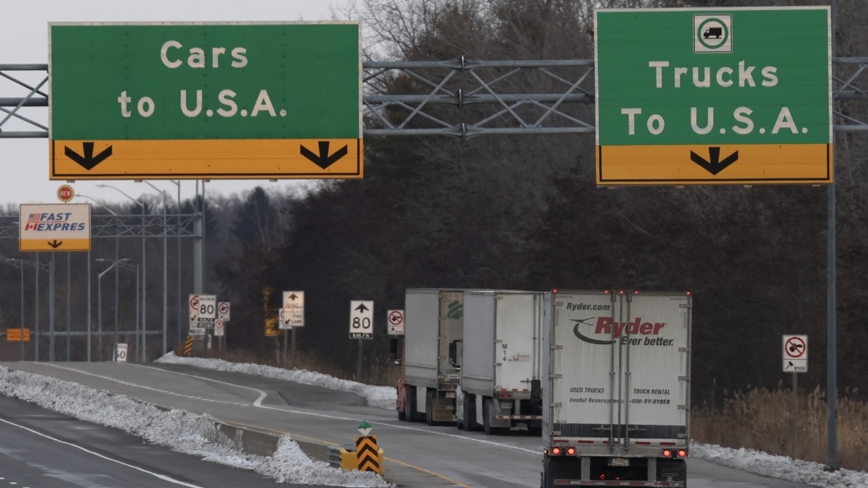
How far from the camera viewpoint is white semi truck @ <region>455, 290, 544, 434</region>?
3191 cm

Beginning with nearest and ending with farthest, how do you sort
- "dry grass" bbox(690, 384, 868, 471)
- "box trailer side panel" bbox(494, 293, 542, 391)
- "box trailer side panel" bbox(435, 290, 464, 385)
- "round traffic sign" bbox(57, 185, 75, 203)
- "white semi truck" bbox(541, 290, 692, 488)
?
"white semi truck" bbox(541, 290, 692, 488) → "dry grass" bbox(690, 384, 868, 471) → "box trailer side panel" bbox(494, 293, 542, 391) → "box trailer side panel" bbox(435, 290, 464, 385) → "round traffic sign" bbox(57, 185, 75, 203)

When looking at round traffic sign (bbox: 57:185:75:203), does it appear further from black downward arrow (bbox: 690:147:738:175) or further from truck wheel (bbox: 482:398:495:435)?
black downward arrow (bbox: 690:147:738:175)

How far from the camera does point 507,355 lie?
31984 millimetres

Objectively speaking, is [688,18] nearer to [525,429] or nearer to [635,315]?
[635,315]

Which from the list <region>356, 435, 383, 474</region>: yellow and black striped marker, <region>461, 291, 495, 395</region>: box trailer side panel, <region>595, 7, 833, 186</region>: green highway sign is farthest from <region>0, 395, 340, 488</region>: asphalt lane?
<region>595, 7, 833, 186</region>: green highway sign

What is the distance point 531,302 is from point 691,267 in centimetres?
749

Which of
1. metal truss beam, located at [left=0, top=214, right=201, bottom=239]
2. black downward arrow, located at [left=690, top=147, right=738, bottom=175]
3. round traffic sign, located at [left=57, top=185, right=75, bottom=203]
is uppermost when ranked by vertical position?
round traffic sign, located at [left=57, top=185, right=75, bottom=203]

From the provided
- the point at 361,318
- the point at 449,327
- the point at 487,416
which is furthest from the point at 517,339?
the point at 361,318

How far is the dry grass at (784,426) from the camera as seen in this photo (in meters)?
26.3

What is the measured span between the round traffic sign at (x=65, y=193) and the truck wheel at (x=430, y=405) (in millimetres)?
42310

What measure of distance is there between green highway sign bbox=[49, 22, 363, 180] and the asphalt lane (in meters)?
5.01

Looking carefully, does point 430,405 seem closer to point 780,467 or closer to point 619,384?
point 780,467

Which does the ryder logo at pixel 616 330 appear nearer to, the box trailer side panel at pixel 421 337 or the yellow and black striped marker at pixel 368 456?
the yellow and black striped marker at pixel 368 456

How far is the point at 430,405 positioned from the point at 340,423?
91.6 inches
